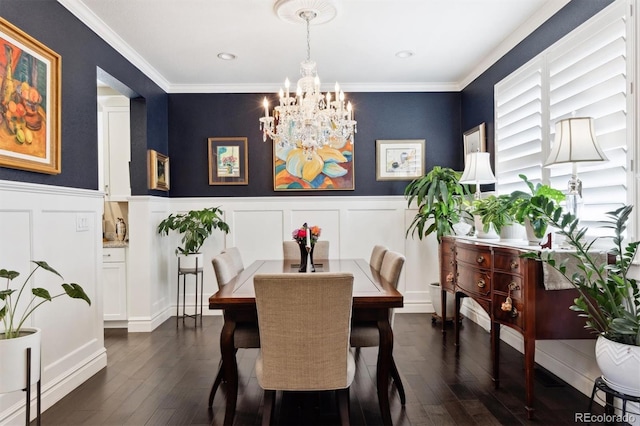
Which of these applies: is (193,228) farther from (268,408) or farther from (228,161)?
(268,408)

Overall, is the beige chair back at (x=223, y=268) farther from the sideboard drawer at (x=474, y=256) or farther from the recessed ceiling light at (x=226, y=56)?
the recessed ceiling light at (x=226, y=56)

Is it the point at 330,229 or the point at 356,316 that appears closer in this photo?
the point at 356,316

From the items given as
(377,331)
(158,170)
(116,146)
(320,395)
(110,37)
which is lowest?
(320,395)

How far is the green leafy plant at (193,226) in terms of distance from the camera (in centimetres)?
438

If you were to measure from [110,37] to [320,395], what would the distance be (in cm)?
330

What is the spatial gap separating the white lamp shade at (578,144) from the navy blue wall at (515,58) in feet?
2.78

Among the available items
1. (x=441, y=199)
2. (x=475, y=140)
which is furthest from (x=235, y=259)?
(x=475, y=140)

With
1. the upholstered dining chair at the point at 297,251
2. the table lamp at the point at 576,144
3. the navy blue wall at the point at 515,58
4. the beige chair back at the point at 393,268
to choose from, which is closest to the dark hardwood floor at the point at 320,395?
the beige chair back at the point at 393,268

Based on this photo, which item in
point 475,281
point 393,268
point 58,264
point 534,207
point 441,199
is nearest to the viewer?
point 534,207

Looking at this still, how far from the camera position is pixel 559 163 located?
7.31 ft

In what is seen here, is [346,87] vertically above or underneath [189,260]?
above

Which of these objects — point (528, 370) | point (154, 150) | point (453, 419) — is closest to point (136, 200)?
point (154, 150)

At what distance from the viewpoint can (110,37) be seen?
3.36 m

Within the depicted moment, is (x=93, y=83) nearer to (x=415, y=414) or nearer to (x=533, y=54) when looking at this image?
(x=415, y=414)
